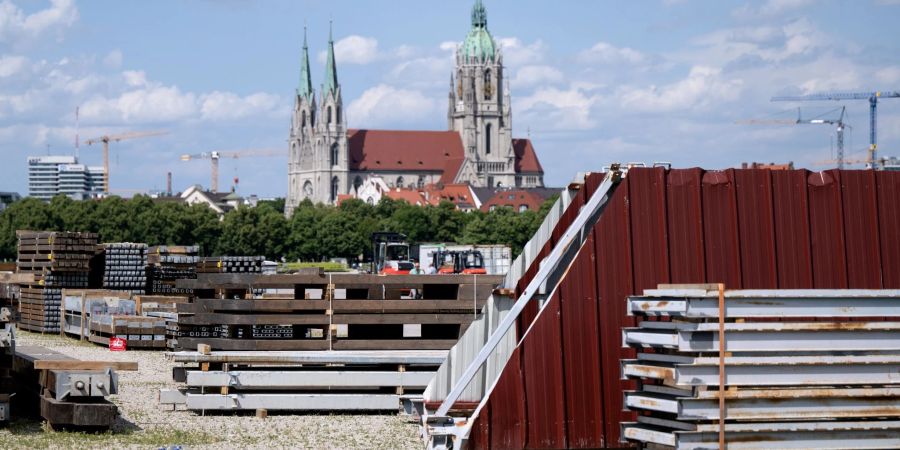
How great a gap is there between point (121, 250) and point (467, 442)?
24641 millimetres

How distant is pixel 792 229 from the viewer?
14602 millimetres

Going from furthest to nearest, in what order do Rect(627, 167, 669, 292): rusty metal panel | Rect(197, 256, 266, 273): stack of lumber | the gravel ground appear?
Rect(197, 256, 266, 273): stack of lumber < the gravel ground < Rect(627, 167, 669, 292): rusty metal panel

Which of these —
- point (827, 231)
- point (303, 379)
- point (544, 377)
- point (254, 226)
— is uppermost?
point (254, 226)

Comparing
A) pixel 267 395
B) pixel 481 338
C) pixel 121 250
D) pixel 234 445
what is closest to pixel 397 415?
pixel 267 395

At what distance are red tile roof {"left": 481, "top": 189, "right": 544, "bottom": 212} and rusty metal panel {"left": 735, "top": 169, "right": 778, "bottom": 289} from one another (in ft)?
571

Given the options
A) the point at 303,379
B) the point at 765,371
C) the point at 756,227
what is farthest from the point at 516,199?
the point at 765,371

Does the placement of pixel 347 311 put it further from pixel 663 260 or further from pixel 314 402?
pixel 663 260

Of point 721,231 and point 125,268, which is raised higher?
point 125,268

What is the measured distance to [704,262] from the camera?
14391mm

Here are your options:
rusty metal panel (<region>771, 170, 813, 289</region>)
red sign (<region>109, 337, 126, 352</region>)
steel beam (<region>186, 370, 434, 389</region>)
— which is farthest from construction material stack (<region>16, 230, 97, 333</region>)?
rusty metal panel (<region>771, 170, 813, 289</region>)

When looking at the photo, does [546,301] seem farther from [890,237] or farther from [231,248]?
[231,248]

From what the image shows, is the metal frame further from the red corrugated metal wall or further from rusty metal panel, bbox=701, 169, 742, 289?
rusty metal panel, bbox=701, 169, 742, 289

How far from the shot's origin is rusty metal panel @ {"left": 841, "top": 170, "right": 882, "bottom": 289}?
14742 mm

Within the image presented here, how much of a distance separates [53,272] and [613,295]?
24237 mm
